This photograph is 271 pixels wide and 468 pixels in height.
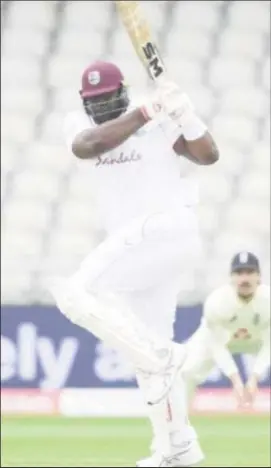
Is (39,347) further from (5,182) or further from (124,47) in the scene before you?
(124,47)

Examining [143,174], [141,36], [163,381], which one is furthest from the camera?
[143,174]

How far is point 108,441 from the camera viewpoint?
8.14 meters

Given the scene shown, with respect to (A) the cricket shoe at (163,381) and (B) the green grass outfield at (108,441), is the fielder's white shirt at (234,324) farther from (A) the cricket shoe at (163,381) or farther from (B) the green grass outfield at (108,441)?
(A) the cricket shoe at (163,381)

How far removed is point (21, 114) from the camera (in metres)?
12.5

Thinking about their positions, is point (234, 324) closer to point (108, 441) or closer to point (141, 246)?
point (108, 441)

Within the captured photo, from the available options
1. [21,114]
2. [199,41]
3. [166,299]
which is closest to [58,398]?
[21,114]

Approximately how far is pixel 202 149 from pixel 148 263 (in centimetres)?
47

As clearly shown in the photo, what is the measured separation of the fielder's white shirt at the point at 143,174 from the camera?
5168 millimetres

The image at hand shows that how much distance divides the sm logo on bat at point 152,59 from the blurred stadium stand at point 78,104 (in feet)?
20.5

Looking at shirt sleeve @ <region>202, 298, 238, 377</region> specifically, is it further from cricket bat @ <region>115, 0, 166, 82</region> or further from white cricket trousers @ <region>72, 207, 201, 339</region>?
cricket bat @ <region>115, 0, 166, 82</region>

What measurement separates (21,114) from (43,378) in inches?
120

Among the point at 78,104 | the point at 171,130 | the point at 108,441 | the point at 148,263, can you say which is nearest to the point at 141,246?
the point at 148,263

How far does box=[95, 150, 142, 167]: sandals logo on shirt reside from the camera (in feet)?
17.0

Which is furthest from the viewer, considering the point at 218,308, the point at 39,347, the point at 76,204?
the point at 76,204
